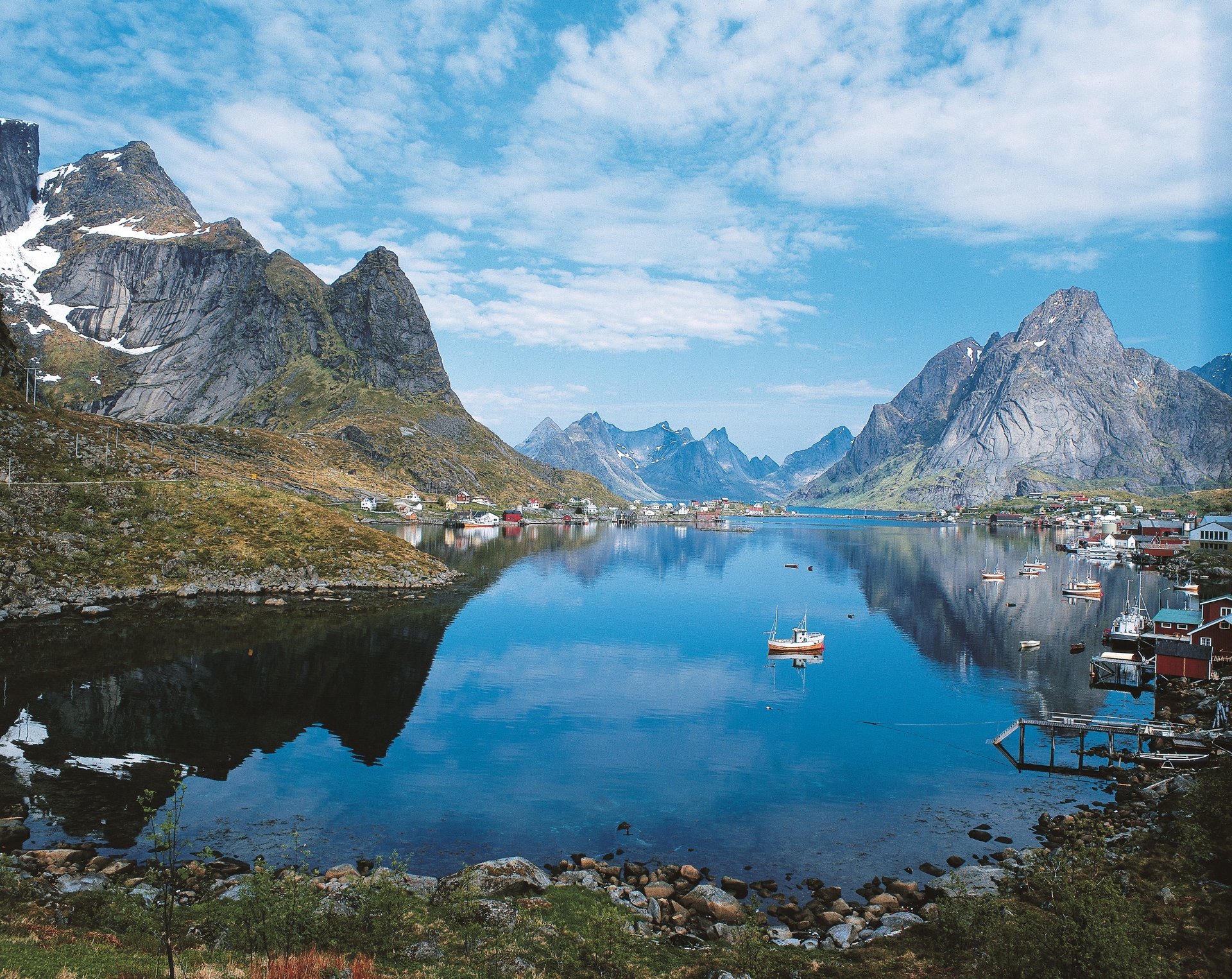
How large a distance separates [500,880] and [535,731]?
2433 centimetres

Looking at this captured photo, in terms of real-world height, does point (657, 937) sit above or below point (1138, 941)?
below

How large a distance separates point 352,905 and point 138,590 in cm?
7982

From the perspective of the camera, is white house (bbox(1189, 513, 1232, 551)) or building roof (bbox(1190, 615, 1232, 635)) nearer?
building roof (bbox(1190, 615, 1232, 635))

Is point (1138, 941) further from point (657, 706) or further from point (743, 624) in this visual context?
point (743, 624)

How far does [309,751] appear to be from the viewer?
45.6 m

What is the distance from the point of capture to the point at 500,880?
2805 cm

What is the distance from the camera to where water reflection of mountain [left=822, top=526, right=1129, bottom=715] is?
68875 mm

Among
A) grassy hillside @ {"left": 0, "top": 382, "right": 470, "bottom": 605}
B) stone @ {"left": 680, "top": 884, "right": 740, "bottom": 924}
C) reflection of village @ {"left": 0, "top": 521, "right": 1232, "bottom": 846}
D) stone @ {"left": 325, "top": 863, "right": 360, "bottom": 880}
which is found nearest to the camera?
stone @ {"left": 680, "top": 884, "right": 740, "bottom": 924}

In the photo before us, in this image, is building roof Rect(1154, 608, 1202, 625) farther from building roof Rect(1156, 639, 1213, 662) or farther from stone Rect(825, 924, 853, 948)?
stone Rect(825, 924, 853, 948)

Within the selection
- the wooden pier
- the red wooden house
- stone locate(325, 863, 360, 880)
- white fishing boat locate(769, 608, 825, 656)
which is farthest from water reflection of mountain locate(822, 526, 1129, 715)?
stone locate(325, 863, 360, 880)

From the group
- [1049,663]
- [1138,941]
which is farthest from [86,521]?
[1049,663]

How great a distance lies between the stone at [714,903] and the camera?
27234mm

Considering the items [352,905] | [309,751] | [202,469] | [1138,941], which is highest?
[202,469]

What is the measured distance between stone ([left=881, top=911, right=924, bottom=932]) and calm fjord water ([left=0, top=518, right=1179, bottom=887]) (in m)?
4.63
